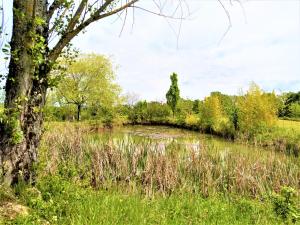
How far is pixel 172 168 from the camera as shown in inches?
336

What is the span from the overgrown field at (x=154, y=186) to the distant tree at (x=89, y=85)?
94.9ft

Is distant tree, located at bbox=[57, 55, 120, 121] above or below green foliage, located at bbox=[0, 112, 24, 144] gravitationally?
above

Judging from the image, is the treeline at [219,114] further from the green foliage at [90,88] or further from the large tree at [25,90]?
the large tree at [25,90]

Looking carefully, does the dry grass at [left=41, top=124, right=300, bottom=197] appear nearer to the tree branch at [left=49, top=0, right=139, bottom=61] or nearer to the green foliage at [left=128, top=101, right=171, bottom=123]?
the tree branch at [left=49, top=0, right=139, bottom=61]

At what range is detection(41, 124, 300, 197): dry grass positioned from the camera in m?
8.35

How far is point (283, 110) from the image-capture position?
47281 millimetres

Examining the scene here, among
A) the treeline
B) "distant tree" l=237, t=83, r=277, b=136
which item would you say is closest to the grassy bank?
the treeline

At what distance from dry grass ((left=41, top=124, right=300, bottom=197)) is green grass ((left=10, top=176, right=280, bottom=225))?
48.1 inches

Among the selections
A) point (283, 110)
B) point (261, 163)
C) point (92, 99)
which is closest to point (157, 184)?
point (261, 163)

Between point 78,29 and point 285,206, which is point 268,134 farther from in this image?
point 78,29

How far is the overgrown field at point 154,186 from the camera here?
5156mm

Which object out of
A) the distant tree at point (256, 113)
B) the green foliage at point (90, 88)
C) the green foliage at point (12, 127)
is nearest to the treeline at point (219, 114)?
the distant tree at point (256, 113)

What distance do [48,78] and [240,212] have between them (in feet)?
12.8

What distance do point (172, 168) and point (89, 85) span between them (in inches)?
1335
